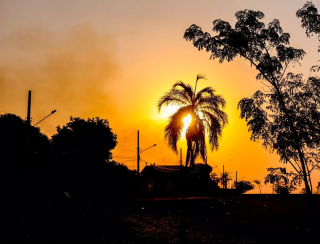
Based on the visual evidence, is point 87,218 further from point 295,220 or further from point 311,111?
point 311,111

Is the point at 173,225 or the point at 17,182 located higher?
the point at 17,182

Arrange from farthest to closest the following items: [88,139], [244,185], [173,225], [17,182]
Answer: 1. [244,185]
2. [88,139]
3. [173,225]
4. [17,182]

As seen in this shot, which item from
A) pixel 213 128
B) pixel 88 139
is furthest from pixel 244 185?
pixel 213 128

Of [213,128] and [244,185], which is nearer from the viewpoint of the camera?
[213,128]

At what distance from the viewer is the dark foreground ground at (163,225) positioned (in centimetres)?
1266

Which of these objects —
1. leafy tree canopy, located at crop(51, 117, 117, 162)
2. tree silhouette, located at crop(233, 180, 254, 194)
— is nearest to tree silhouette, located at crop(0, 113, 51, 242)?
leafy tree canopy, located at crop(51, 117, 117, 162)

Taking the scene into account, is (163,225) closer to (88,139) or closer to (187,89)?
(187,89)

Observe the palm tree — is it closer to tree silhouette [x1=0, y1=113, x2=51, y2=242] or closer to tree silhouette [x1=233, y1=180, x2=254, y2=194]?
tree silhouette [x1=0, y1=113, x2=51, y2=242]

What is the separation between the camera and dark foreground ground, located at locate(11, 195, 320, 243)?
41.5 feet

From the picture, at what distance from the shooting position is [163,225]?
54.1 feet

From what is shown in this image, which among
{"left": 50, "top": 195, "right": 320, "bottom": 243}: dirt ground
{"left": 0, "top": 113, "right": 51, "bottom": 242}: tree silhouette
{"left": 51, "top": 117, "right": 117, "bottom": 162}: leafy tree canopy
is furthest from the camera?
{"left": 51, "top": 117, "right": 117, "bottom": 162}: leafy tree canopy

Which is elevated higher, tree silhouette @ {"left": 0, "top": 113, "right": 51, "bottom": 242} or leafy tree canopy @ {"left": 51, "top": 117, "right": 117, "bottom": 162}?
leafy tree canopy @ {"left": 51, "top": 117, "right": 117, "bottom": 162}

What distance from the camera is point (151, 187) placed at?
50.8 meters

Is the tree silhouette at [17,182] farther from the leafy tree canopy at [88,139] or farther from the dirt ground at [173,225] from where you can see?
the leafy tree canopy at [88,139]
